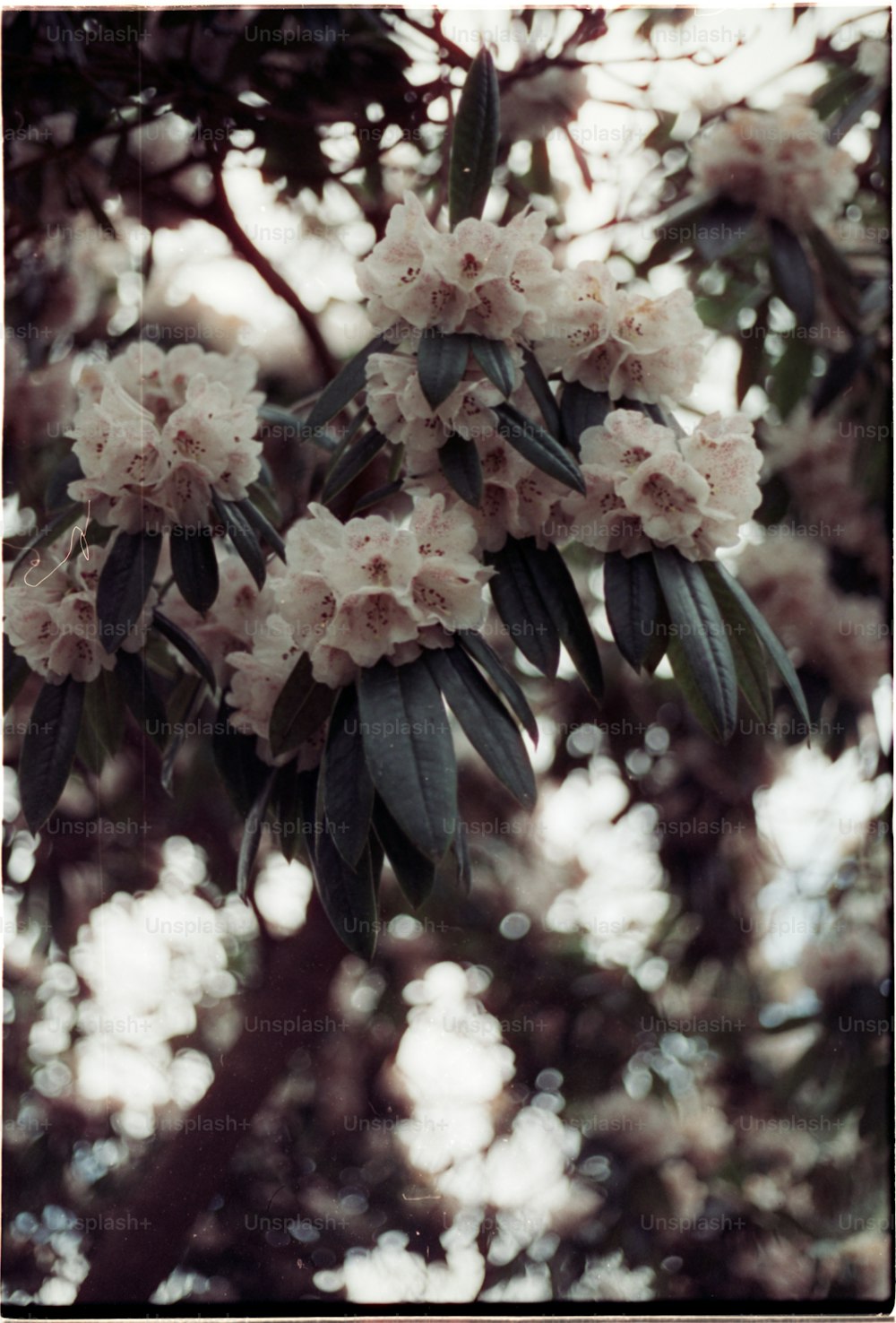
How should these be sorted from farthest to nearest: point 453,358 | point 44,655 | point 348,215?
point 348,215 < point 44,655 < point 453,358

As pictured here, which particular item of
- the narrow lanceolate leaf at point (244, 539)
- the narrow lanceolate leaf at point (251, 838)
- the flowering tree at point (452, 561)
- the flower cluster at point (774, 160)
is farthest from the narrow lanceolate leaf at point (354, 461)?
the flower cluster at point (774, 160)

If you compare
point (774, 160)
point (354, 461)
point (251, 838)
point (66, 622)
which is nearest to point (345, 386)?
point (354, 461)

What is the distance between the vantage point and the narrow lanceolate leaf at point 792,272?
54.4 inches

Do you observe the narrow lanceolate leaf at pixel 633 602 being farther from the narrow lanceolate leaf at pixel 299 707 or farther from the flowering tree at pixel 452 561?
the narrow lanceolate leaf at pixel 299 707

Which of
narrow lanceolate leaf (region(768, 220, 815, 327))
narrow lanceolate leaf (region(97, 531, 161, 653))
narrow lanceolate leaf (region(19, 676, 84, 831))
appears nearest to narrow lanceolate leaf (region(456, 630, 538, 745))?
narrow lanceolate leaf (region(97, 531, 161, 653))

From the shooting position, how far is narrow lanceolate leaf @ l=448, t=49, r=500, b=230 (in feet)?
3.94

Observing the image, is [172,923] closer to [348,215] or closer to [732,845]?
[732,845]

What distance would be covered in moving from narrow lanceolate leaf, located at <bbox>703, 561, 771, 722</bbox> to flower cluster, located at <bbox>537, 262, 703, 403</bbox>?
0.20m

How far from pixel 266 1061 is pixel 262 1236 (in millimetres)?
193

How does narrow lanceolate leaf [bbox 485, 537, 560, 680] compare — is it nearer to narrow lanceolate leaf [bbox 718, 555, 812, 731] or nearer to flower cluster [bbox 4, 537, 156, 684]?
narrow lanceolate leaf [bbox 718, 555, 812, 731]

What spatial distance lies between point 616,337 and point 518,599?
274mm

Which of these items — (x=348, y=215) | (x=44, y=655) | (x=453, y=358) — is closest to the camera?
(x=453, y=358)

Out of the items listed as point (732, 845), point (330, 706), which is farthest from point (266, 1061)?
point (732, 845)

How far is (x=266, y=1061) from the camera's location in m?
1.31
